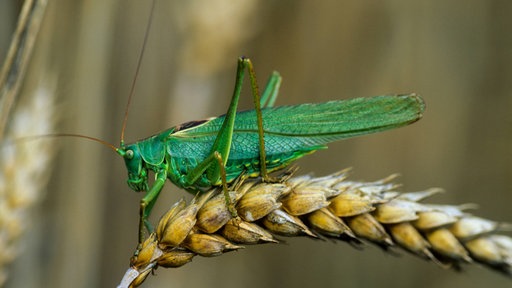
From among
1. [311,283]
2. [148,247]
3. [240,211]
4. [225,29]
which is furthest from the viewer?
[311,283]

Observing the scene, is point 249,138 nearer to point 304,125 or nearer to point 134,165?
point 304,125

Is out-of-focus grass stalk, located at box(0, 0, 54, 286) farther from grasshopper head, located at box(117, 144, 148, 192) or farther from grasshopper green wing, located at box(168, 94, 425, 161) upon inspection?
grasshopper green wing, located at box(168, 94, 425, 161)

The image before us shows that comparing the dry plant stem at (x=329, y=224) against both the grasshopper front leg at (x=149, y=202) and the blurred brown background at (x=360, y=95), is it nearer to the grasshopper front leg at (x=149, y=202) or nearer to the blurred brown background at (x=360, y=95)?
the grasshopper front leg at (x=149, y=202)

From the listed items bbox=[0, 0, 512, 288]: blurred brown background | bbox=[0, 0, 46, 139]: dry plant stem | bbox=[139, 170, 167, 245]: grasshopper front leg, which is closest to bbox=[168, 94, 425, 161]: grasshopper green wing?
bbox=[139, 170, 167, 245]: grasshopper front leg

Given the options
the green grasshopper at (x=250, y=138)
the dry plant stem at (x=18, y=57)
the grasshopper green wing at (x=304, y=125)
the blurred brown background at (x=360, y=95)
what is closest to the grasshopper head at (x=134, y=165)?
the green grasshopper at (x=250, y=138)

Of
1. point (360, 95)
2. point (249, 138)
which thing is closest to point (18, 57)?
point (249, 138)

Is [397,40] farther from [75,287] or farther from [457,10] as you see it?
[75,287]

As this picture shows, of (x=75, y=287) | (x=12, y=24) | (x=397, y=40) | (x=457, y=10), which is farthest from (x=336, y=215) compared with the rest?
(x=457, y=10)
